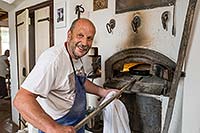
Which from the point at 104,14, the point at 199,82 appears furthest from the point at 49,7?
the point at 199,82

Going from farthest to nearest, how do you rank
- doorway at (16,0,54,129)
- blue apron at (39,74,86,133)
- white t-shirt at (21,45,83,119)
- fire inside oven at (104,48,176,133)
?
doorway at (16,0,54,129) < fire inside oven at (104,48,176,133) < blue apron at (39,74,86,133) < white t-shirt at (21,45,83,119)

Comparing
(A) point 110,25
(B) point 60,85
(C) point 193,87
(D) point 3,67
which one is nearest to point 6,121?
(D) point 3,67

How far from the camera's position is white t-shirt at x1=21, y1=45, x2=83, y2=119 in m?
1.27

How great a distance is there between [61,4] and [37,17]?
3.01ft

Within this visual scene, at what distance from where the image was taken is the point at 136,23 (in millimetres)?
2020

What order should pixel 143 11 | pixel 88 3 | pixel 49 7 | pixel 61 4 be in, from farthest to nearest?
pixel 49 7
pixel 61 4
pixel 88 3
pixel 143 11

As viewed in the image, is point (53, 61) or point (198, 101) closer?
point (53, 61)

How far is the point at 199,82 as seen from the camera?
1.46 meters

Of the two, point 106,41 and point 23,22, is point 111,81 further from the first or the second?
point 23,22

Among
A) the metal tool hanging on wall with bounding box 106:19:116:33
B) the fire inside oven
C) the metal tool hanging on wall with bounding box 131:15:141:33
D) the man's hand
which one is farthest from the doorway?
the man's hand

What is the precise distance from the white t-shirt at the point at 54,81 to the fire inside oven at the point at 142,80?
0.56 metres

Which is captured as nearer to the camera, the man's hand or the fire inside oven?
the man's hand

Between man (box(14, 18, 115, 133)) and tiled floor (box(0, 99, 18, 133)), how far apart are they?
9.33 ft

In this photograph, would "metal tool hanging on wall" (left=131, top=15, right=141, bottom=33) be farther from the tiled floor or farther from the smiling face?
the tiled floor
